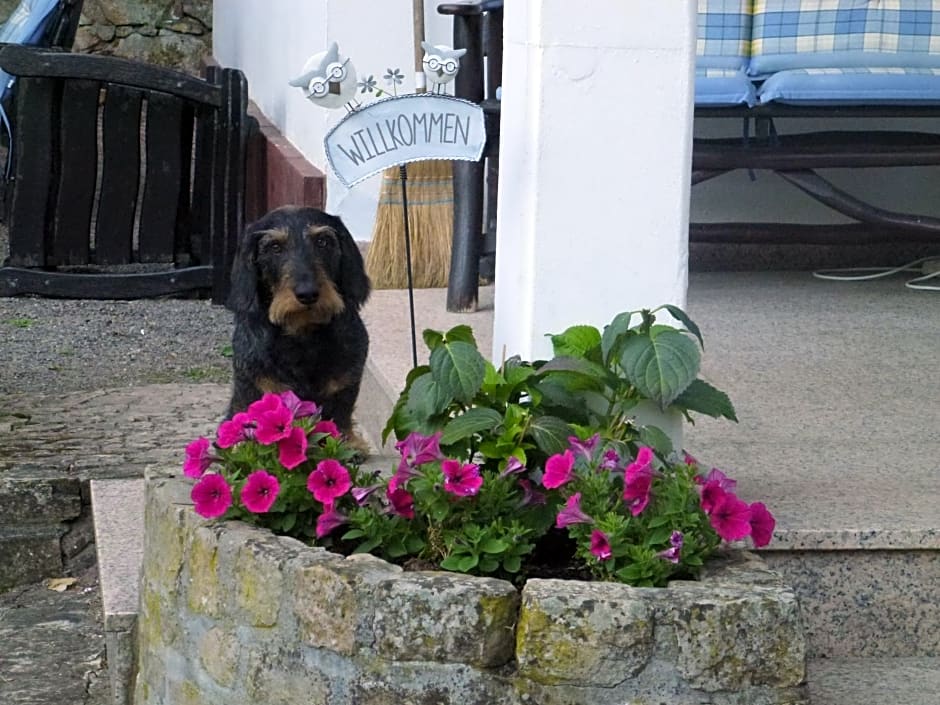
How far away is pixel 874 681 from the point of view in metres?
2.80

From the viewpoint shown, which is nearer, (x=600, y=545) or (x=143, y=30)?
(x=600, y=545)

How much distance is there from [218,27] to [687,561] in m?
8.55

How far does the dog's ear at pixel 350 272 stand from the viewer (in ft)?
11.6

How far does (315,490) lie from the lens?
8.49 feet

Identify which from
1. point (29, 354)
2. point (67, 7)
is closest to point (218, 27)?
point (67, 7)

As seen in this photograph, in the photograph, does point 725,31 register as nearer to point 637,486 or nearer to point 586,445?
point 586,445

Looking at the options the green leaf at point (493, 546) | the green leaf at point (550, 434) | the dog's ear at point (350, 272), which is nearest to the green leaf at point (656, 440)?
the green leaf at point (550, 434)

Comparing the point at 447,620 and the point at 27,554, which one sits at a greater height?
the point at 447,620

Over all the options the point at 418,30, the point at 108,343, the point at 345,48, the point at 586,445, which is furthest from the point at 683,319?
the point at 108,343

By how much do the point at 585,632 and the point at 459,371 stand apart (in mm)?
538

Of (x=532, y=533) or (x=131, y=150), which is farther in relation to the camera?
(x=131, y=150)

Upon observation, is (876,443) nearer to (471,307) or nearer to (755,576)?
(755,576)

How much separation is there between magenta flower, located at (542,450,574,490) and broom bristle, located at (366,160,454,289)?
268 centimetres

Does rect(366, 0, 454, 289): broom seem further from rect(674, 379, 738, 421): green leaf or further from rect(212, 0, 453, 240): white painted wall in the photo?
rect(674, 379, 738, 421): green leaf
